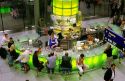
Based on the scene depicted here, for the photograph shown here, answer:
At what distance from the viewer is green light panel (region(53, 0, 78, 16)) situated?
13.5 m

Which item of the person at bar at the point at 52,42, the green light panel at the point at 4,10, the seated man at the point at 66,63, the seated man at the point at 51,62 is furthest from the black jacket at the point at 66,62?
the green light panel at the point at 4,10

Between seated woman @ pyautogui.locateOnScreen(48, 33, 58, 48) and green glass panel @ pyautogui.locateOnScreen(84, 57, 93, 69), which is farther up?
seated woman @ pyautogui.locateOnScreen(48, 33, 58, 48)

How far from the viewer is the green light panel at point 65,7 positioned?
1345 centimetres

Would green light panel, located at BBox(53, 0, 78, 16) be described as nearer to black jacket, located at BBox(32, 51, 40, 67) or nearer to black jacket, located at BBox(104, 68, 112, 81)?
black jacket, located at BBox(32, 51, 40, 67)

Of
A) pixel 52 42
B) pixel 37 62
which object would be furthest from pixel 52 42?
pixel 37 62

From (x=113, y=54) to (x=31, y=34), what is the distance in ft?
16.4

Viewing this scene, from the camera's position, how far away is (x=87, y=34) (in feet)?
45.8

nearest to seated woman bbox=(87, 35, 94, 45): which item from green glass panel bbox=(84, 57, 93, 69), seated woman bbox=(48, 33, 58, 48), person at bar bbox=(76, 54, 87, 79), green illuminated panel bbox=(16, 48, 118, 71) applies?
green illuminated panel bbox=(16, 48, 118, 71)

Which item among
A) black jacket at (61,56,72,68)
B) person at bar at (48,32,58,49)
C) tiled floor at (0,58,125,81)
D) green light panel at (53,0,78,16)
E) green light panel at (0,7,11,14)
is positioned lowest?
tiled floor at (0,58,125,81)

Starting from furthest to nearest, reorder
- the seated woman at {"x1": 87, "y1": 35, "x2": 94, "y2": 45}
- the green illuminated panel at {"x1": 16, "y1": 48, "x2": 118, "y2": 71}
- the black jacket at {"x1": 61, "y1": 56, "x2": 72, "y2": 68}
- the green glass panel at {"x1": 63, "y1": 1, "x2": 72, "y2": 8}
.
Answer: the green glass panel at {"x1": 63, "y1": 1, "x2": 72, "y2": 8}
the seated woman at {"x1": 87, "y1": 35, "x2": 94, "y2": 45}
the green illuminated panel at {"x1": 16, "y1": 48, "x2": 118, "y2": 71}
the black jacket at {"x1": 61, "y1": 56, "x2": 72, "y2": 68}

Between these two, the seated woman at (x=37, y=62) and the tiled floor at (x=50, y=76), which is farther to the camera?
the tiled floor at (x=50, y=76)

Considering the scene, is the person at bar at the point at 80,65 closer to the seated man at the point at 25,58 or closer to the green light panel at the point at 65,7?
the seated man at the point at 25,58

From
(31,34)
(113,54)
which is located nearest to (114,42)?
(113,54)

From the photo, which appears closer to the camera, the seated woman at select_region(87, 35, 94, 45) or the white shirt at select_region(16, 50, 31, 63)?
the white shirt at select_region(16, 50, 31, 63)
